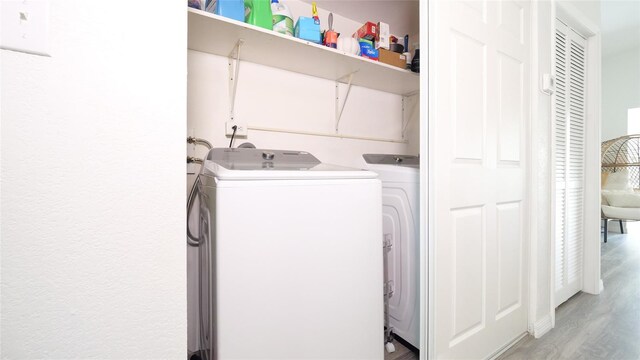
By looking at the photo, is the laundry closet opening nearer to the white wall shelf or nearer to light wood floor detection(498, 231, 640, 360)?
the white wall shelf

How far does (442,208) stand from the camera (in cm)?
130

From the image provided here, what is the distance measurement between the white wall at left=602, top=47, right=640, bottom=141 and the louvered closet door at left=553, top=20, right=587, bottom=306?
4145mm

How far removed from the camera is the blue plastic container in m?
1.29

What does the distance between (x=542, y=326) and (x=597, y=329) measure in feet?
1.28

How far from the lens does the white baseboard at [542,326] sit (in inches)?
68.7

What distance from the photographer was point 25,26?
20.2 inches

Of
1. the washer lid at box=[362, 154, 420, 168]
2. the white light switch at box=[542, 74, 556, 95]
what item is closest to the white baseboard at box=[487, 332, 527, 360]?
the washer lid at box=[362, 154, 420, 168]

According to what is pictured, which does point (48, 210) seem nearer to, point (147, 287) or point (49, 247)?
point (49, 247)

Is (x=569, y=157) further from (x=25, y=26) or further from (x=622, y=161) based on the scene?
(x=622, y=161)

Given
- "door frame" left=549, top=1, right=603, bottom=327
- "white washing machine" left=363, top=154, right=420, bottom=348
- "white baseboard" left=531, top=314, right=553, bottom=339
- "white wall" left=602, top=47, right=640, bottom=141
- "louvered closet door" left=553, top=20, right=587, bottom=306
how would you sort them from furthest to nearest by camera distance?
"white wall" left=602, top=47, right=640, bottom=141
"door frame" left=549, top=1, right=603, bottom=327
"louvered closet door" left=553, top=20, right=587, bottom=306
"white baseboard" left=531, top=314, right=553, bottom=339
"white washing machine" left=363, top=154, right=420, bottom=348

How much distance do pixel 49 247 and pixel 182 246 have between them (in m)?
0.24

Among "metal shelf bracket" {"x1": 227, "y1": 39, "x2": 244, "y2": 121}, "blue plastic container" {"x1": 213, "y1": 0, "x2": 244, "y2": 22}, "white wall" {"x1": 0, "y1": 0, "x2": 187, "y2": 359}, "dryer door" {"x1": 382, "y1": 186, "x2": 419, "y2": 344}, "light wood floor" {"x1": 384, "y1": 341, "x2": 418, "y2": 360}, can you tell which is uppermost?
"blue plastic container" {"x1": 213, "y1": 0, "x2": 244, "y2": 22}

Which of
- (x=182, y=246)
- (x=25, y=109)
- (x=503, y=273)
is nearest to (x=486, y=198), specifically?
(x=503, y=273)

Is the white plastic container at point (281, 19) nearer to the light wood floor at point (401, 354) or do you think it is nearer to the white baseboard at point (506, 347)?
the light wood floor at point (401, 354)
